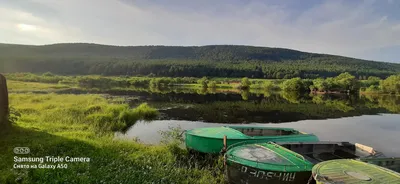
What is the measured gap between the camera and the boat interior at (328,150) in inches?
505

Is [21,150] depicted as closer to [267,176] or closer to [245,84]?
[267,176]

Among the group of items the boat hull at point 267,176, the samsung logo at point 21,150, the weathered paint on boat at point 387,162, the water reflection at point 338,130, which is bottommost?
the water reflection at point 338,130

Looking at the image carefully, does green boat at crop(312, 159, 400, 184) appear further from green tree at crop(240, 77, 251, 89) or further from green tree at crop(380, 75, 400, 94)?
green tree at crop(240, 77, 251, 89)

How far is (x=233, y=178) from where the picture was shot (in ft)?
34.0

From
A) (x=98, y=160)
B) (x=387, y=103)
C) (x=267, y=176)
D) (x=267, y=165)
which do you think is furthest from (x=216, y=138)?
(x=387, y=103)

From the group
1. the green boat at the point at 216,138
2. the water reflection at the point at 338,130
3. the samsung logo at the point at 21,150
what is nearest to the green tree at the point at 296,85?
the water reflection at the point at 338,130

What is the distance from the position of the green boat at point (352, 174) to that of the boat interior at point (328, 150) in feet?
11.9

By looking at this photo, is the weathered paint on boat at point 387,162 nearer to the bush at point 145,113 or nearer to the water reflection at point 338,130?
the water reflection at point 338,130

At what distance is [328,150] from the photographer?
13.6 m

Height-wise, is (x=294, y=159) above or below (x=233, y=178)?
above

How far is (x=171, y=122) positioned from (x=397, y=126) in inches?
968

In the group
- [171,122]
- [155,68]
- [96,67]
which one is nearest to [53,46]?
[96,67]

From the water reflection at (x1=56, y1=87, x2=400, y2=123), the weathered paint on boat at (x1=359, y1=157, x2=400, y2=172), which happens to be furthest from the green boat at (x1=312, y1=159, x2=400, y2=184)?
the water reflection at (x1=56, y1=87, x2=400, y2=123)

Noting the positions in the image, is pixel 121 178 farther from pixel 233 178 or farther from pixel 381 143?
pixel 381 143
